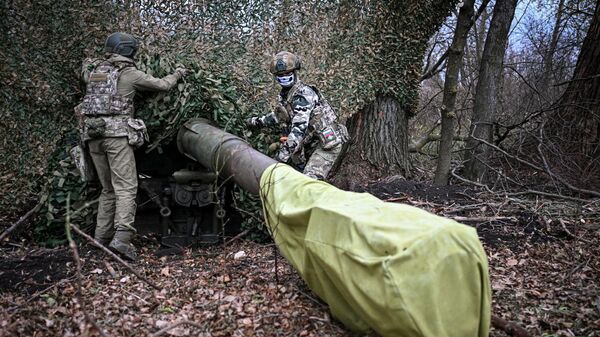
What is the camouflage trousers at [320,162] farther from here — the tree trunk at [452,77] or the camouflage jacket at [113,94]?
the tree trunk at [452,77]

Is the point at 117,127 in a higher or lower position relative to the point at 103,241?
higher

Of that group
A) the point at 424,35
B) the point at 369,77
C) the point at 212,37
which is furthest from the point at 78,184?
the point at 424,35

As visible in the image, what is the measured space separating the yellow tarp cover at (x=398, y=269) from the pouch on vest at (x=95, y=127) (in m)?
3.17

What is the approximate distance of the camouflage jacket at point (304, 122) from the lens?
227 inches

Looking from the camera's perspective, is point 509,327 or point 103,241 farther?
point 103,241

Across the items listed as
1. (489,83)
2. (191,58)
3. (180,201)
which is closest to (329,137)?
(180,201)

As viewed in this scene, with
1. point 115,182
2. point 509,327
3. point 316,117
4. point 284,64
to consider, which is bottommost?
point 509,327

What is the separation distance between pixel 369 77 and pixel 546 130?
2.78 m

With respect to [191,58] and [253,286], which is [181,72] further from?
[253,286]

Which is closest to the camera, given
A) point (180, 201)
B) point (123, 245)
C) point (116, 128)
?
point (123, 245)

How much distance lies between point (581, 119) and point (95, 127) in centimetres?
661

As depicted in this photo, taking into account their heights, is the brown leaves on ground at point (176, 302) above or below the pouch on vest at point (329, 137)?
below

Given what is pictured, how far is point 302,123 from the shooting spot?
576 centimetres

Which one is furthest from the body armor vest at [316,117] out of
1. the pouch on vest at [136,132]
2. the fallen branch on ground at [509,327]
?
the fallen branch on ground at [509,327]
